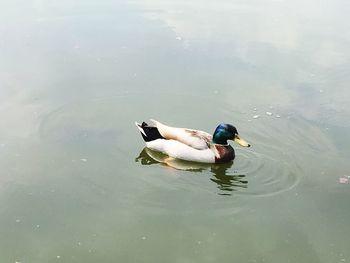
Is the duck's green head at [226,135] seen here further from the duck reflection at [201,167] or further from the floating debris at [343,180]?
the floating debris at [343,180]

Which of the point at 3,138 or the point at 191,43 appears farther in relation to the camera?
the point at 191,43

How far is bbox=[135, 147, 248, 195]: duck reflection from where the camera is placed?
5.98m

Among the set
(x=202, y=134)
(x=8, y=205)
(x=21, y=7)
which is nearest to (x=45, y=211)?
(x=8, y=205)

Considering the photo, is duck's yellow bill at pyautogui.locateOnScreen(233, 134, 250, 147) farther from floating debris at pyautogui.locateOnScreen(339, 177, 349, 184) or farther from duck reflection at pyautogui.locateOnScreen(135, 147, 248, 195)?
floating debris at pyautogui.locateOnScreen(339, 177, 349, 184)

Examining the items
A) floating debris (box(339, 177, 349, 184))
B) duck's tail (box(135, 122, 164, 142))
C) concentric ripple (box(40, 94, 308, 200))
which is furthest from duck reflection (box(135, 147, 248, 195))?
floating debris (box(339, 177, 349, 184))

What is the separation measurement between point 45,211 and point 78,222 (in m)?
0.36

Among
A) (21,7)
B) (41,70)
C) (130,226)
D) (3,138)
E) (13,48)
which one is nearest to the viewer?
(130,226)

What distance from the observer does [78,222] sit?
516 centimetres

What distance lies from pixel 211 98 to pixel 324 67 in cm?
212

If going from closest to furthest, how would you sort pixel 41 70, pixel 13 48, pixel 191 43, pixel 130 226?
pixel 130 226, pixel 41 70, pixel 13 48, pixel 191 43

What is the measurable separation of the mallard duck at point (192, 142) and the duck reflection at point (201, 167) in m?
0.05

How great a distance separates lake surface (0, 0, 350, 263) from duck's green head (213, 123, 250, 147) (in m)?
0.21

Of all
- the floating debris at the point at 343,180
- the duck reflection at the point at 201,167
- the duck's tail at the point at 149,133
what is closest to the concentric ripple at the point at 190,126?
the duck reflection at the point at 201,167

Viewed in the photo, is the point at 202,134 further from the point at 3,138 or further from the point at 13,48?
the point at 13,48
